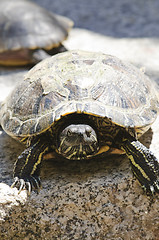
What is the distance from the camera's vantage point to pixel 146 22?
529cm

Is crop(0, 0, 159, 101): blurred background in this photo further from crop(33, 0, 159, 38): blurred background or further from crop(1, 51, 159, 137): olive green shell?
crop(1, 51, 159, 137): olive green shell

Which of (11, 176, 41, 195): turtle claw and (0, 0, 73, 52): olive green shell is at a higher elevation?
(0, 0, 73, 52): olive green shell

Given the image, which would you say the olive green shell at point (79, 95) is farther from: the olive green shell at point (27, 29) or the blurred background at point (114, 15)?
the blurred background at point (114, 15)

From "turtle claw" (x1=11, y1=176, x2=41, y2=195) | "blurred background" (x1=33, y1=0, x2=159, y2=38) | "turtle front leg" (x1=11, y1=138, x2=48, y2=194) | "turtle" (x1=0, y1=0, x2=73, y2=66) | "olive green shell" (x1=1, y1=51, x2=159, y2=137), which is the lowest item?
"turtle claw" (x1=11, y1=176, x2=41, y2=195)

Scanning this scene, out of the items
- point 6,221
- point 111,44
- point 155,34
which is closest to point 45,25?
point 111,44

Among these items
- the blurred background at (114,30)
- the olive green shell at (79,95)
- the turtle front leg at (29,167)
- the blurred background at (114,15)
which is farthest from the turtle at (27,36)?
the turtle front leg at (29,167)

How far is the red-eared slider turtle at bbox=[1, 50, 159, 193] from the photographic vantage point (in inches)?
72.0

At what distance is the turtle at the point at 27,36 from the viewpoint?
4.14 m

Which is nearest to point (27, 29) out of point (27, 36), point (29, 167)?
point (27, 36)

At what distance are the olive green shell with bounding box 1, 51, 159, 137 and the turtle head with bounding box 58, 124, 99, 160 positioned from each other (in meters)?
0.10

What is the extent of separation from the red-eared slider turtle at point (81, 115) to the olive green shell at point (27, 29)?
2112 mm

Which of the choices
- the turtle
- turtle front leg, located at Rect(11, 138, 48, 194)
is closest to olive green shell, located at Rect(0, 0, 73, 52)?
the turtle

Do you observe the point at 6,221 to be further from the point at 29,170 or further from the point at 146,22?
the point at 146,22

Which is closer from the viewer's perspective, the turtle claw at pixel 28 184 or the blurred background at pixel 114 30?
the turtle claw at pixel 28 184
